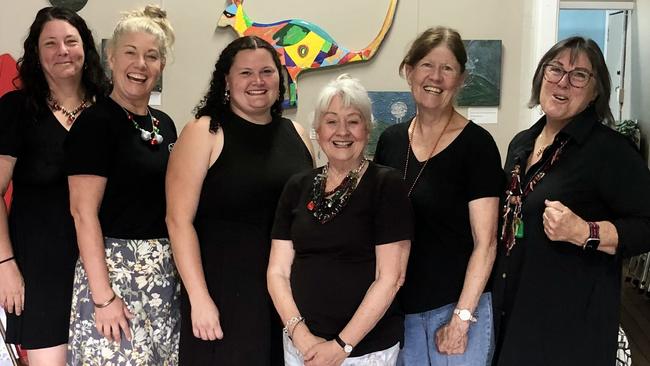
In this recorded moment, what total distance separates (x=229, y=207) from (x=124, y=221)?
Result: 329 millimetres

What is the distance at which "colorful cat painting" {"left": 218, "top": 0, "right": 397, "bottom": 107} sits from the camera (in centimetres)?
306

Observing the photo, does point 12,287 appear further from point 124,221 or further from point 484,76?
point 484,76

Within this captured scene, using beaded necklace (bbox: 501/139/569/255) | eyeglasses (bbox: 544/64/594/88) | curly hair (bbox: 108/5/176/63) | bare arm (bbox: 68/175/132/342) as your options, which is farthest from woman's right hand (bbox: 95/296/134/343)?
eyeglasses (bbox: 544/64/594/88)

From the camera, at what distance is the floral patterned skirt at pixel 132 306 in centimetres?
166

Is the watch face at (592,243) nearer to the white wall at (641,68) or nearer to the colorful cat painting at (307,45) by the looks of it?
the colorful cat painting at (307,45)

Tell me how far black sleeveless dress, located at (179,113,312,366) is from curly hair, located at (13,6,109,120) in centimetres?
58

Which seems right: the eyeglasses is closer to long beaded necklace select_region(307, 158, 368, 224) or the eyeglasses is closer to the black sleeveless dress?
long beaded necklace select_region(307, 158, 368, 224)

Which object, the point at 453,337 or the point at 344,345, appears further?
the point at 453,337

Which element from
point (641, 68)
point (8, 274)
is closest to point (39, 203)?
point (8, 274)

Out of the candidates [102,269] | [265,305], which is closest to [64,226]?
[102,269]

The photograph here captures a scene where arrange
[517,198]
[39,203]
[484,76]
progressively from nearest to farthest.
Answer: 1. [517,198]
2. [39,203]
3. [484,76]

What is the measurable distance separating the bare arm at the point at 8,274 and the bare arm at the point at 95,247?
0.98ft

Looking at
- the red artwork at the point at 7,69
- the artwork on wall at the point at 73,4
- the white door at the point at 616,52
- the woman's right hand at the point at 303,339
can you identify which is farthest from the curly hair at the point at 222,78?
the white door at the point at 616,52

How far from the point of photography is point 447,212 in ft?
5.20
